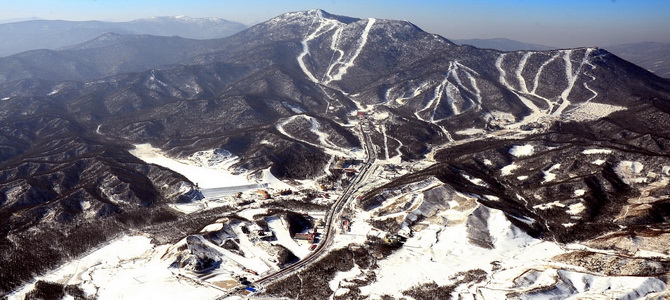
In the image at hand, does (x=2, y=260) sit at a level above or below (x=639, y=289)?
below

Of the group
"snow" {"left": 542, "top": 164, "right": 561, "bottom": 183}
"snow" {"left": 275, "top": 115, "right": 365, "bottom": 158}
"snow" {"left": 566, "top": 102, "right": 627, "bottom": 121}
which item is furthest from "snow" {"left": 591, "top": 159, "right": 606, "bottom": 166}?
"snow" {"left": 566, "top": 102, "right": 627, "bottom": 121}

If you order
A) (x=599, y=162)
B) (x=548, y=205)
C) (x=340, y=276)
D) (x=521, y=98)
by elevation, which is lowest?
(x=340, y=276)

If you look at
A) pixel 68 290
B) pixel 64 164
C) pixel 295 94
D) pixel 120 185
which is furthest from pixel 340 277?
pixel 295 94

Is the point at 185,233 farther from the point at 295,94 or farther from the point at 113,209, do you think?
the point at 295,94

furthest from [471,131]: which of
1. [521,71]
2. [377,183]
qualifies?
[521,71]

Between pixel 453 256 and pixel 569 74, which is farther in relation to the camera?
pixel 569 74

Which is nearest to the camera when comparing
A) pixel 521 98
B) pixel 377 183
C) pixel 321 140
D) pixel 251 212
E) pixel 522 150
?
pixel 251 212

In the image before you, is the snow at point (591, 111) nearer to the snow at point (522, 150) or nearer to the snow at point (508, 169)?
the snow at point (522, 150)

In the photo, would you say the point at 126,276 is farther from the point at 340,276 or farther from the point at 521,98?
the point at 521,98
